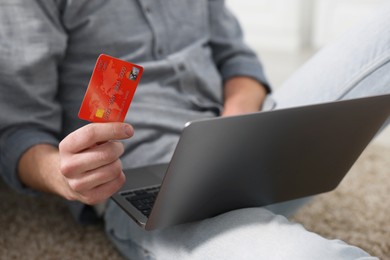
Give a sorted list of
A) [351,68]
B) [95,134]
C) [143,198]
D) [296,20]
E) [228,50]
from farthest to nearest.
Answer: [296,20] < [228,50] < [351,68] < [143,198] < [95,134]

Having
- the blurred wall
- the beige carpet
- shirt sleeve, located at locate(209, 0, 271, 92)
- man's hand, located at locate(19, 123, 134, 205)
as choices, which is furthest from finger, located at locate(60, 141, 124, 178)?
the blurred wall

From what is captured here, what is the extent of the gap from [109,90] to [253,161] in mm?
204

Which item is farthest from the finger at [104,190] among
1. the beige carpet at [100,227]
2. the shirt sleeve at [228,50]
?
the shirt sleeve at [228,50]

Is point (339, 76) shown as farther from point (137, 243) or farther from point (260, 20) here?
point (260, 20)

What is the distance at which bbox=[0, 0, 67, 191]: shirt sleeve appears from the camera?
3.07 ft

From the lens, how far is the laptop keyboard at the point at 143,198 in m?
0.83

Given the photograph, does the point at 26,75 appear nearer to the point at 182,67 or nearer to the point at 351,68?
the point at 182,67

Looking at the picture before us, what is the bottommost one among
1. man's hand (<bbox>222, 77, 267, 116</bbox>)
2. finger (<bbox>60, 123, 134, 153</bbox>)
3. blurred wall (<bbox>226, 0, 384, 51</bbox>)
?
blurred wall (<bbox>226, 0, 384, 51</bbox>)

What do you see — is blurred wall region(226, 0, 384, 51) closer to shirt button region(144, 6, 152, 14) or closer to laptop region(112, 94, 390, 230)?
shirt button region(144, 6, 152, 14)

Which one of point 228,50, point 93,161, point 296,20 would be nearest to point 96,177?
point 93,161

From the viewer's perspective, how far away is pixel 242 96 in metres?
1.15

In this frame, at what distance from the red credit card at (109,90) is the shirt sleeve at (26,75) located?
10.1 inches

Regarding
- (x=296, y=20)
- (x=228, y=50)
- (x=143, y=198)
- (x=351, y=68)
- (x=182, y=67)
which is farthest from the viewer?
(x=296, y=20)

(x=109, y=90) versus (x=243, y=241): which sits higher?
(x=109, y=90)
